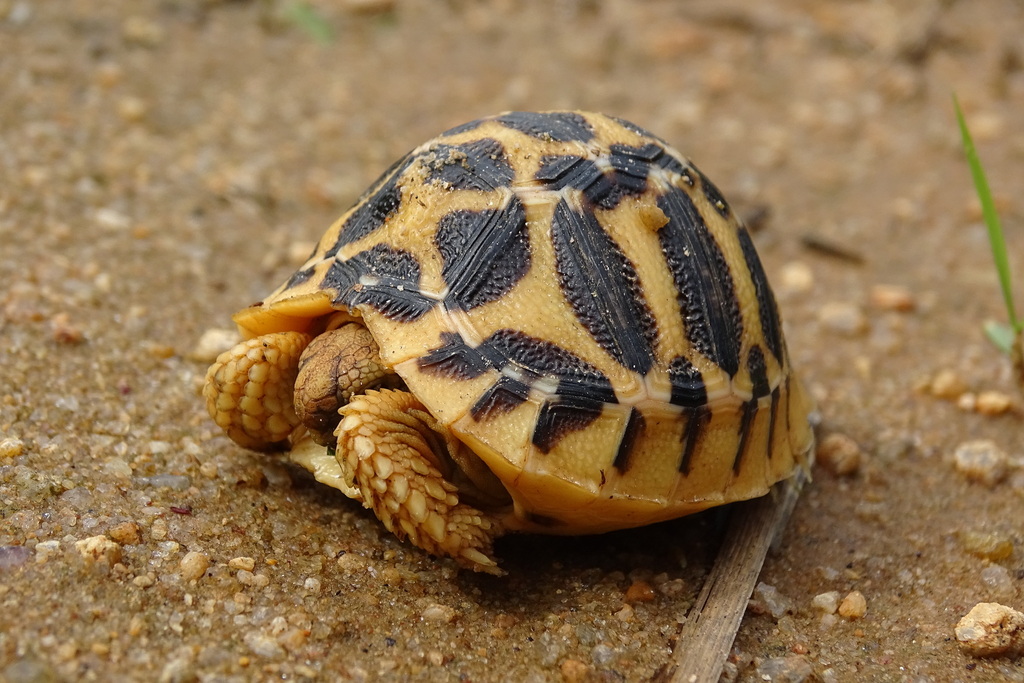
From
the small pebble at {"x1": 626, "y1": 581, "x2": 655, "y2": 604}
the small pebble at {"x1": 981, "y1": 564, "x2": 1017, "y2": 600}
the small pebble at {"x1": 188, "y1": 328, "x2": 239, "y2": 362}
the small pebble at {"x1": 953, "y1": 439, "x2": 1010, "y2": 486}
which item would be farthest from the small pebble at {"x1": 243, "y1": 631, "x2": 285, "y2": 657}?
the small pebble at {"x1": 953, "y1": 439, "x2": 1010, "y2": 486}

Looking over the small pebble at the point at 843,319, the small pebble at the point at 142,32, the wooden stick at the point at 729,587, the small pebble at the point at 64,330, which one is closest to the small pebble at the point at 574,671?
the wooden stick at the point at 729,587

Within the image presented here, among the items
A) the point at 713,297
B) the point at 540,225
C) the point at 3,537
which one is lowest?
the point at 3,537

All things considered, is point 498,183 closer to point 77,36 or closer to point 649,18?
point 77,36

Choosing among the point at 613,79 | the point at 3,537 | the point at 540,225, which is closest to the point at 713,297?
the point at 540,225

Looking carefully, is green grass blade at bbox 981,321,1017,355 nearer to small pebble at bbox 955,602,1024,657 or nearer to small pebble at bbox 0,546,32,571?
small pebble at bbox 955,602,1024,657

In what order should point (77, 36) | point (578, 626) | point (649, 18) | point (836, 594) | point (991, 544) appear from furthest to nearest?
point (649, 18), point (77, 36), point (991, 544), point (836, 594), point (578, 626)

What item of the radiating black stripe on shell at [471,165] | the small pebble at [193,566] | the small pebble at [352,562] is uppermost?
the radiating black stripe on shell at [471,165]

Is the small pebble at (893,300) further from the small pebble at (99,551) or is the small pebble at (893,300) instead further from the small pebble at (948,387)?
the small pebble at (99,551)

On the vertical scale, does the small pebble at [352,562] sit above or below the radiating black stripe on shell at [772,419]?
below
